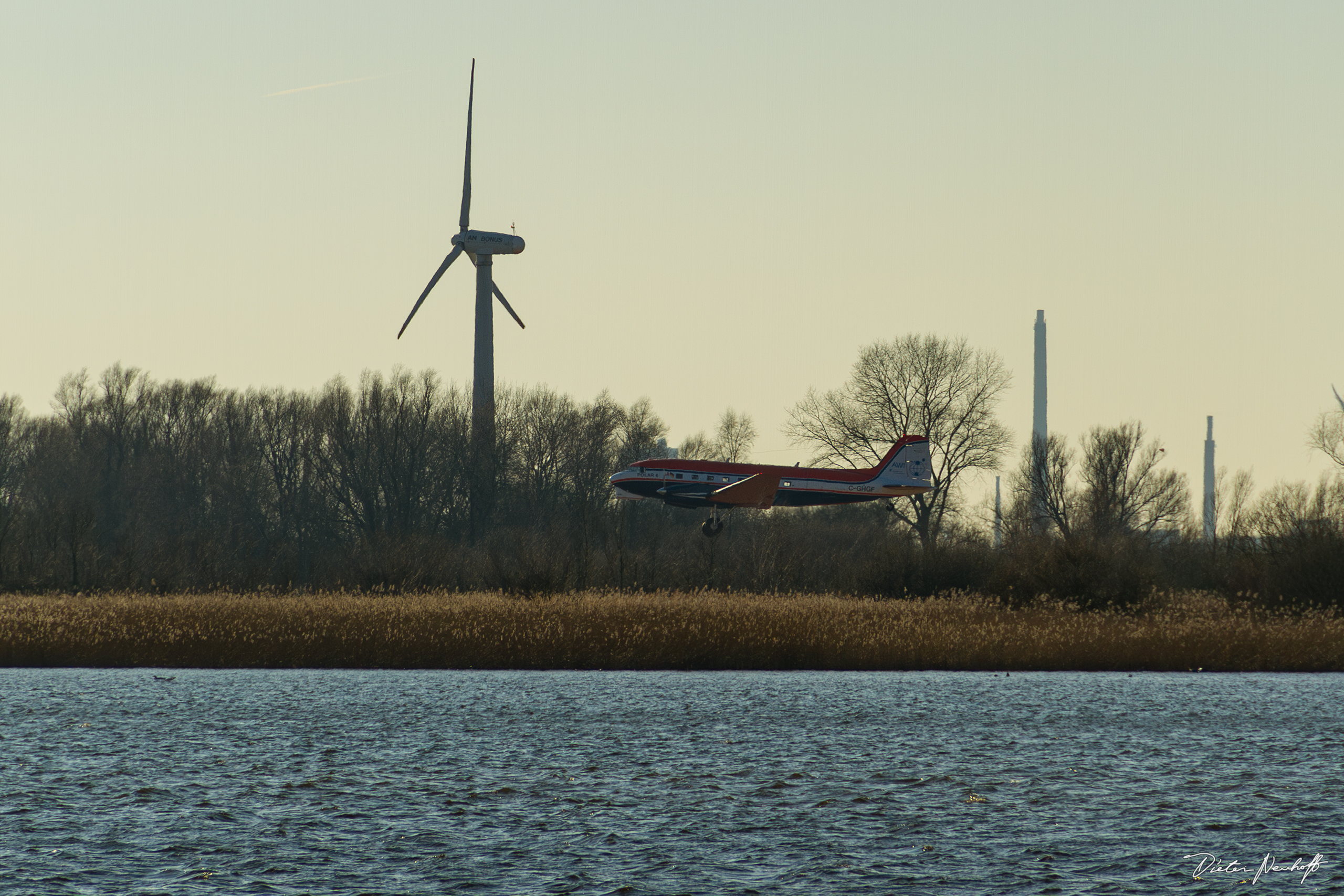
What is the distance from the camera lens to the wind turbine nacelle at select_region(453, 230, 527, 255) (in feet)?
322

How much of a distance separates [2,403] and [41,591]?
145ft

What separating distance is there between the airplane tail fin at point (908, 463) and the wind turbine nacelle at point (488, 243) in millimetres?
35942

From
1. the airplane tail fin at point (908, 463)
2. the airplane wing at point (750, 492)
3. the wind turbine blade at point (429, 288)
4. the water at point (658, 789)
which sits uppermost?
the wind turbine blade at point (429, 288)

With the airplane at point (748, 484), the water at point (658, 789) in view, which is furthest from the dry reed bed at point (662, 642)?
the airplane at point (748, 484)

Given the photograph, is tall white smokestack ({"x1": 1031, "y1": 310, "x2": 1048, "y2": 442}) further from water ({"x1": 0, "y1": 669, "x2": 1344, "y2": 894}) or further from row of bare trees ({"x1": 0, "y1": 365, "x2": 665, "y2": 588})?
water ({"x1": 0, "y1": 669, "x2": 1344, "y2": 894})

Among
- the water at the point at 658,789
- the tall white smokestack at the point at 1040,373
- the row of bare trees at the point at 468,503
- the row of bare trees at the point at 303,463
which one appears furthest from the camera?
the tall white smokestack at the point at 1040,373

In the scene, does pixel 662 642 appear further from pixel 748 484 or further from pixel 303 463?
pixel 303 463

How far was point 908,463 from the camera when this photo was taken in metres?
76.9

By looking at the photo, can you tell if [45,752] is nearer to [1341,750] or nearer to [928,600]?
[1341,750]

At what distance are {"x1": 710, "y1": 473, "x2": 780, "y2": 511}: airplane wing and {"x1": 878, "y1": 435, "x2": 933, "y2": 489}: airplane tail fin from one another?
775 cm
